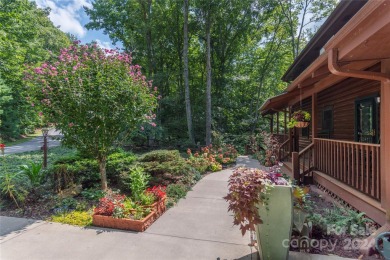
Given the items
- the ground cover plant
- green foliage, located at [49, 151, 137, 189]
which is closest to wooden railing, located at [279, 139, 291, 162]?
the ground cover plant

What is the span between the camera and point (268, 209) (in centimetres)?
258

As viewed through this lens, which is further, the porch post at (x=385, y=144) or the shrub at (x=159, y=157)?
the shrub at (x=159, y=157)

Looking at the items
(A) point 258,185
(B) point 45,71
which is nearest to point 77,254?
(A) point 258,185

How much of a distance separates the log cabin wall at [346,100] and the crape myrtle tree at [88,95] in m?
5.05

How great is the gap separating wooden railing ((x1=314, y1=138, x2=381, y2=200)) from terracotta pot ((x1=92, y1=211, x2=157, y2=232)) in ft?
11.6

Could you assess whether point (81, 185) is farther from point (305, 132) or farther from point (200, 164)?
point (305, 132)

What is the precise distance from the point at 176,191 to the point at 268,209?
309cm

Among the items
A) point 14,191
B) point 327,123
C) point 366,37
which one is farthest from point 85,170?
point 327,123

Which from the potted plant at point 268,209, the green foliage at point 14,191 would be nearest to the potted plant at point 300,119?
the potted plant at point 268,209

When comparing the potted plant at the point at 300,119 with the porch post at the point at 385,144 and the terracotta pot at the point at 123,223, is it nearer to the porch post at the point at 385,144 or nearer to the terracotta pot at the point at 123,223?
the porch post at the point at 385,144

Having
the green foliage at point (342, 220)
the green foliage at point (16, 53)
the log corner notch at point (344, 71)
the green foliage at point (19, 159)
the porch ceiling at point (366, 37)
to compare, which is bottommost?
the green foliage at point (342, 220)

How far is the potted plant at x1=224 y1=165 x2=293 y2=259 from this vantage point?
2.49 m

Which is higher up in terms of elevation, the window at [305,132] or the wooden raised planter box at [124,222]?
the window at [305,132]

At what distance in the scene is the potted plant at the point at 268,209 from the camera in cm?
249
